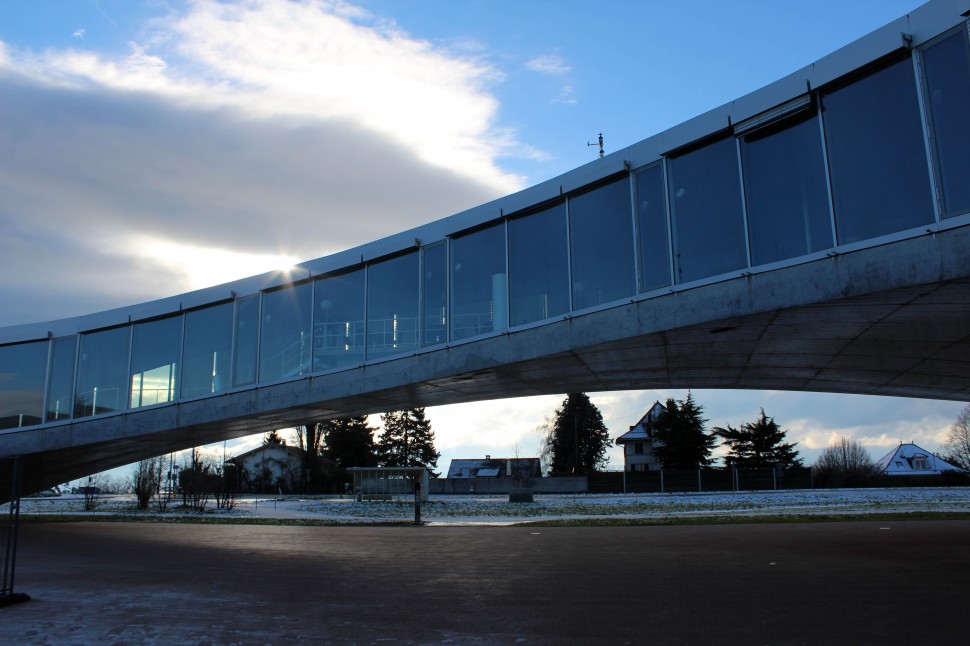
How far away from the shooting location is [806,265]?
523 inches

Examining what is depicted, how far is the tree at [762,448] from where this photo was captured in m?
67.8

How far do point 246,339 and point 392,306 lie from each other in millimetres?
5662

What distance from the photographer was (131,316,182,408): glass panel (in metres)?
25.1

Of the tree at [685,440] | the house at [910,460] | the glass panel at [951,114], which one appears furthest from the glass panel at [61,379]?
the house at [910,460]

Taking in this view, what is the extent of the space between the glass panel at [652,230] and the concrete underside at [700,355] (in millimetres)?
558

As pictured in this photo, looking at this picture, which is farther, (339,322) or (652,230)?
(339,322)

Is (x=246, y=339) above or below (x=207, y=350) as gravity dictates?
above

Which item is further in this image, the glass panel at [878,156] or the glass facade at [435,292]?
the glass facade at [435,292]

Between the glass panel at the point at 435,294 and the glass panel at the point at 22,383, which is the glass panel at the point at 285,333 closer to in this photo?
the glass panel at the point at 435,294

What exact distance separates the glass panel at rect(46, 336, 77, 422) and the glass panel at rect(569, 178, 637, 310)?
19.3 m

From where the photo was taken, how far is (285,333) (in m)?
23.2

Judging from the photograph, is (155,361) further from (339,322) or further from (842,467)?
(842,467)

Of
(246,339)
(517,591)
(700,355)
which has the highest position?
(246,339)

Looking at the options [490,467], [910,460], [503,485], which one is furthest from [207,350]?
[910,460]
